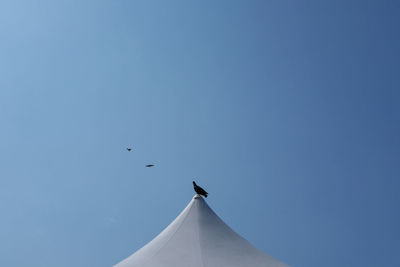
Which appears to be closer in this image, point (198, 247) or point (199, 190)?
point (198, 247)

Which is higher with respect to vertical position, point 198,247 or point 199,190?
point 199,190

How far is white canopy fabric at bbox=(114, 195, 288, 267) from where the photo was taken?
955cm

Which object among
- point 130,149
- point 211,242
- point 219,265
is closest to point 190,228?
point 211,242

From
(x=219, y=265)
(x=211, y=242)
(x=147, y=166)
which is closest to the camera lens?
(x=219, y=265)

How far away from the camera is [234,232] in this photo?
11070mm

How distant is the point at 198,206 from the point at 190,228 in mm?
850

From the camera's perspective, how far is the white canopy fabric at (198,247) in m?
9.55

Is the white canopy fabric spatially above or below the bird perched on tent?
below

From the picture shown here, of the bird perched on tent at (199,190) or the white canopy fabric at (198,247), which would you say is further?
the bird perched on tent at (199,190)

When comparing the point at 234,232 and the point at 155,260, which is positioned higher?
the point at 234,232

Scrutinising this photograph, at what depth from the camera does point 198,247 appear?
32.4 feet

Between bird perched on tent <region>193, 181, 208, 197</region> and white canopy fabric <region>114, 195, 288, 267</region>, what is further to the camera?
bird perched on tent <region>193, 181, 208, 197</region>

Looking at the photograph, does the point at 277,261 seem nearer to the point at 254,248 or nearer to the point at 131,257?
the point at 254,248

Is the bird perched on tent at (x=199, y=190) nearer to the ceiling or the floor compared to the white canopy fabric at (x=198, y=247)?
nearer to the ceiling
